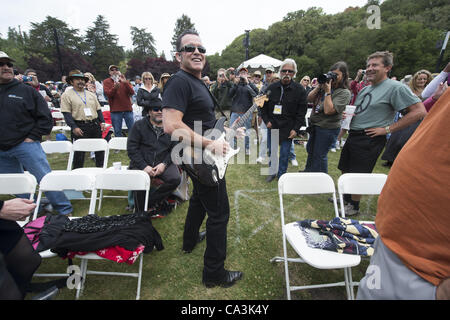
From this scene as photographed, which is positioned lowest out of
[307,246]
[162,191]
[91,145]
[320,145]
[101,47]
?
[162,191]

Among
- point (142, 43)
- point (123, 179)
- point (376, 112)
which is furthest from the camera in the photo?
point (142, 43)

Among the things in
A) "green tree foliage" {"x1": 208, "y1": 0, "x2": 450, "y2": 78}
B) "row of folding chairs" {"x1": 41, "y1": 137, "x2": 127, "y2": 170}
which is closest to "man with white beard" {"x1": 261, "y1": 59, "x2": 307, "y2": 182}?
"row of folding chairs" {"x1": 41, "y1": 137, "x2": 127, "y2": 170}

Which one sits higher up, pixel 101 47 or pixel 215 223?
pixel 101 47

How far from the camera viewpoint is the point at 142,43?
5203 centimetres

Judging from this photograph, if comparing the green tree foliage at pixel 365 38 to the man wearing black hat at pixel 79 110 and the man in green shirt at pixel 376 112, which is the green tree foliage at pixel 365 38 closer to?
the man in green shirt at pixel 376 112

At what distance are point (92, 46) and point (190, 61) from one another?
58.1m

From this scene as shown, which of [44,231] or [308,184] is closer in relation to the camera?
[44,231]

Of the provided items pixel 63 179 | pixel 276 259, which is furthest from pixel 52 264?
pixel 276 259

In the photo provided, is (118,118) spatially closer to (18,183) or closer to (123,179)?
(18,183)

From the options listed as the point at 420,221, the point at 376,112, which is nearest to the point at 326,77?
the point at 376,112

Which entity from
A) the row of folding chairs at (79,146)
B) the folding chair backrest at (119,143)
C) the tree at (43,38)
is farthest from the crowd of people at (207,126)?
the tree at (43,38)

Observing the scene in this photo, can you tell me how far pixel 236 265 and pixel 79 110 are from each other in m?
4.45

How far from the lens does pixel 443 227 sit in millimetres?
775

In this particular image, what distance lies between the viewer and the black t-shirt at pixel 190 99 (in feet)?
5.12
